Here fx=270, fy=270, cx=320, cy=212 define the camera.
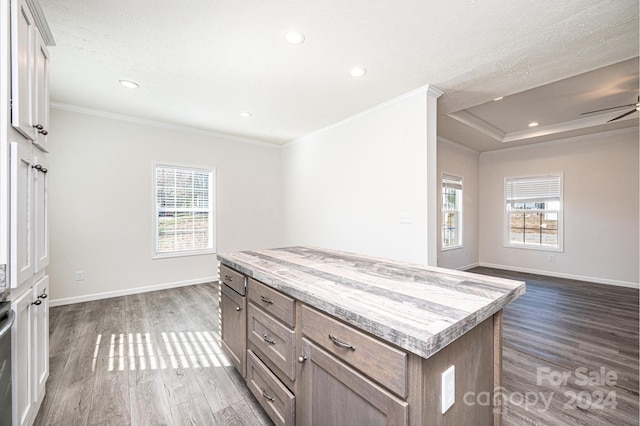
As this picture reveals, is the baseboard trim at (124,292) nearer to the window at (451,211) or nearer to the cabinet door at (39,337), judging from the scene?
the cabinet door at (39,337)

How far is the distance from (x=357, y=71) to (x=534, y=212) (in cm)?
510

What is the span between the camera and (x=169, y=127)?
4.34 metres

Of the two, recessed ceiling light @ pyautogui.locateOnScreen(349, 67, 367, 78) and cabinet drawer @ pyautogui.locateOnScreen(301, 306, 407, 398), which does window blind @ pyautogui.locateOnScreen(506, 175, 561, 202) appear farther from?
cabinet drawer @ pyautogui.locateOnScreen(301, 306, 407, 398)

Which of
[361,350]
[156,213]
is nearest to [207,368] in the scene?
[361,350]

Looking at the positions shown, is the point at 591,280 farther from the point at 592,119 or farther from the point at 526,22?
the point at 526,22

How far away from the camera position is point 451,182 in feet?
18.3

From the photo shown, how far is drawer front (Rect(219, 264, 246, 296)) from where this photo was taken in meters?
1.80

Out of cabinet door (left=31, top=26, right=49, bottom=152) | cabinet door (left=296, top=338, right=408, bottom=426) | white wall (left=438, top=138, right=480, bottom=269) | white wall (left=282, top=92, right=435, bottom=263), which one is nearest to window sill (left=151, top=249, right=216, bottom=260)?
white wall (left=282, top=92, right=435, bottom=263)

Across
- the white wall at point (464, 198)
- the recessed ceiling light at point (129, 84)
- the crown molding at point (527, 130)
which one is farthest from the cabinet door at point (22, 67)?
the white wall at point (464, 198)

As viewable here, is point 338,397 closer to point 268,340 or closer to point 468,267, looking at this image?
point 268,340

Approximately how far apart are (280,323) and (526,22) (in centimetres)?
270

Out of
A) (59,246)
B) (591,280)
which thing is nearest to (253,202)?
(59,246)

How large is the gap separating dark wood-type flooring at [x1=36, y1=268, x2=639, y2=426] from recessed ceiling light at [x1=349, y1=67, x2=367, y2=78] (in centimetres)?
269

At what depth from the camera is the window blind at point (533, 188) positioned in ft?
17.4
